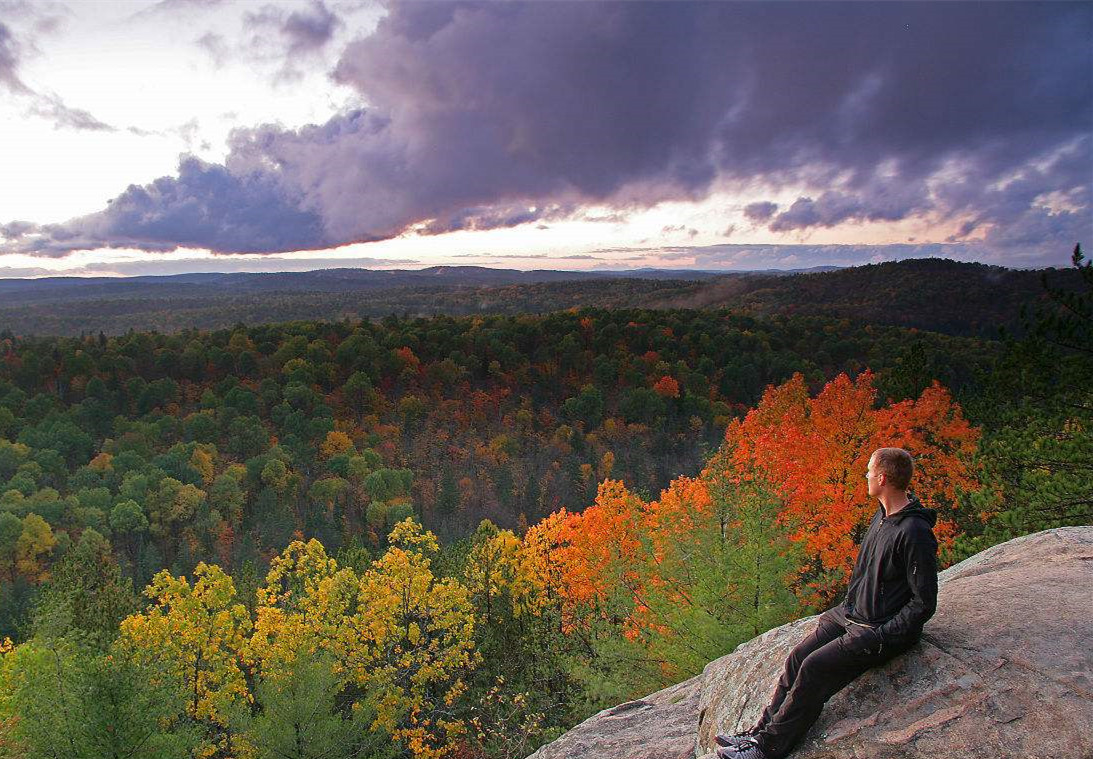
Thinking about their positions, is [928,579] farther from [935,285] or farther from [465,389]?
[935,285]

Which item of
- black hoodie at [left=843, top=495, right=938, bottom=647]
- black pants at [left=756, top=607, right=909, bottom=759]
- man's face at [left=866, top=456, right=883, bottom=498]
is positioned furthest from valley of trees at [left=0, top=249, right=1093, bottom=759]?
man's face at [left=866, top=456, right=883, bottom=498]

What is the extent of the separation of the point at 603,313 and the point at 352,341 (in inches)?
2525

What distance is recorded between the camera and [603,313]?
166750 millimetres

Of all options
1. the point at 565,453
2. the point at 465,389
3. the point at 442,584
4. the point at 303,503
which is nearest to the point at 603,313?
the point at 465,389

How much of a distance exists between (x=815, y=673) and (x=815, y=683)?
13 centimetres

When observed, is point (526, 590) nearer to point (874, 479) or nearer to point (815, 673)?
point (815, 673)

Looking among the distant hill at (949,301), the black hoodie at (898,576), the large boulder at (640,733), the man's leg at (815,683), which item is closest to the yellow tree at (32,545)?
the large boulder at (640,733)

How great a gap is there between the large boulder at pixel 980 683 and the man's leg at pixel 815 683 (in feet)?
0.74

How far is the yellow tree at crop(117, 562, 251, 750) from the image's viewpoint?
25516mm

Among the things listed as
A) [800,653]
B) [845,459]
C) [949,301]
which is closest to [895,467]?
[800,653]

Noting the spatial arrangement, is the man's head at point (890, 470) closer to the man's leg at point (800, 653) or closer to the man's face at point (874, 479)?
the man's face at point (874, 479)

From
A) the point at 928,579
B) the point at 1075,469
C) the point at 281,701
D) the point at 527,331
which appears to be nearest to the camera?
the point at 928,579

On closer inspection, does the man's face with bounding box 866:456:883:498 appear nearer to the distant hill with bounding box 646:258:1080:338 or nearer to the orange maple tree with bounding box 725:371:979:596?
the orange maple tree with bounding box 725:371:979:596

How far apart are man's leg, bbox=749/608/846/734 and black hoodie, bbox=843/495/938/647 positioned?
0.90 ft
